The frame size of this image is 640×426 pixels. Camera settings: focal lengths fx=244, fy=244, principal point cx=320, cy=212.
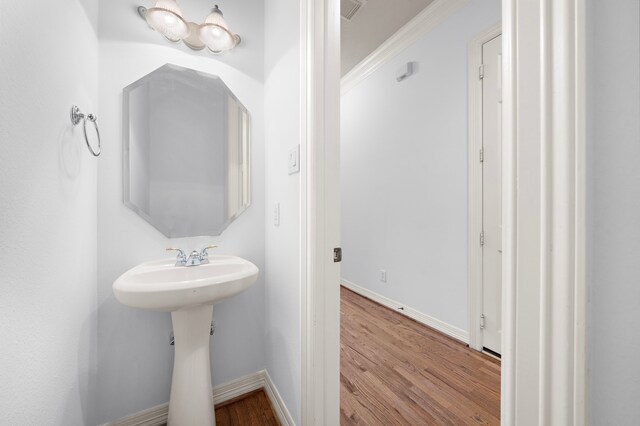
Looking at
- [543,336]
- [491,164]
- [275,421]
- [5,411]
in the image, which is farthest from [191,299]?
[491,164]

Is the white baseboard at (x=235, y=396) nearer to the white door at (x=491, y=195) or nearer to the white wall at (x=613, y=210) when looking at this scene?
the white wall at (x=613, y=210)

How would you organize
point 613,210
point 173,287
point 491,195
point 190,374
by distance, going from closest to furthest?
point 613,210 → point 173,287 → point 190,374 → point 491,195

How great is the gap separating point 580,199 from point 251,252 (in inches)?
56.0

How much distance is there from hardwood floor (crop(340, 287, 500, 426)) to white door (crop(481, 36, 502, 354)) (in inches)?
12.2

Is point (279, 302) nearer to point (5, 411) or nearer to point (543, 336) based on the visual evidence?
point (5, 411)

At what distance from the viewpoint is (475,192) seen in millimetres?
1900

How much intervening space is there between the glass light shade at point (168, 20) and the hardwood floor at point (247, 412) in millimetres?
2011

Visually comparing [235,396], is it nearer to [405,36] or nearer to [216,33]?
[216,33]

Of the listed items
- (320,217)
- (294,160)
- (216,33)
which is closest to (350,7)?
(216,33)

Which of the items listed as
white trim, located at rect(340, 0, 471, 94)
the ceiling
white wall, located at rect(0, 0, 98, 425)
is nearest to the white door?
white trim, located at rect(340, 0, 471, 94)

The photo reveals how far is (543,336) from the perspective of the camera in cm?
36

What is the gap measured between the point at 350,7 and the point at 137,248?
2413mm

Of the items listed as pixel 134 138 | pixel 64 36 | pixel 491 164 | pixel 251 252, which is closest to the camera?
pixel 64 36

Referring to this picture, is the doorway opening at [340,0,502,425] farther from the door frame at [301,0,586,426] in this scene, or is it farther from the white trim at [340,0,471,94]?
the door frame at [301,0,586,426]
